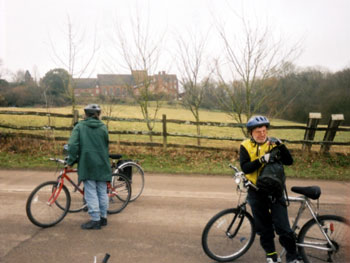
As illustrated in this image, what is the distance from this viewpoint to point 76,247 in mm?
3568

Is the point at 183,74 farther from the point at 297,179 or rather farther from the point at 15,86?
the point at 15,86

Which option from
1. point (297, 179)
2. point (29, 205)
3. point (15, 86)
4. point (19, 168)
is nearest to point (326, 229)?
point (29, 205)

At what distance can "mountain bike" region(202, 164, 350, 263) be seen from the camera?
294 centimetres

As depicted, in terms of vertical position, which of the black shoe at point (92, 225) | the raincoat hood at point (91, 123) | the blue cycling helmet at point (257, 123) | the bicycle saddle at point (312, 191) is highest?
the blue cycling helmet at point (257, 123)

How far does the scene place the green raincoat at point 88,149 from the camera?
4.05m

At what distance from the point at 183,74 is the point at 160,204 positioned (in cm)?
633

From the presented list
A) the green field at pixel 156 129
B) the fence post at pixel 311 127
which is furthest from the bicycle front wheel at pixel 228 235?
the fence post at pixel 311 127

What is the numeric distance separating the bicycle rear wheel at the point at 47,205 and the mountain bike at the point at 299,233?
2476 millimetres

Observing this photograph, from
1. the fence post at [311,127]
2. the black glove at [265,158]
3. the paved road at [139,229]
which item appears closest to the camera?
the black glove at [265,158]

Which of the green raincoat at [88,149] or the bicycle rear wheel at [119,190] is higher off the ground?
the green raincoat at [88,149]

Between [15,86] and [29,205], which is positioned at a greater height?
[15,86]

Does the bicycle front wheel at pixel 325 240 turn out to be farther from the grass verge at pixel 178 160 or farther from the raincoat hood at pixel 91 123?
the grass verge at pixel 178 160

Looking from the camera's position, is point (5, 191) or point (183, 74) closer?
point (5, 191)

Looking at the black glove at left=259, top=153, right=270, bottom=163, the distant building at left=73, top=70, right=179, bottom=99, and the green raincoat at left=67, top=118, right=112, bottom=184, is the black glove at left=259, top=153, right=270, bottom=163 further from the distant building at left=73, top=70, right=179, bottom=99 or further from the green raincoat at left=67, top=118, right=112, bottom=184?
the distant building at left=73, top=70, right=179, bottom=99
